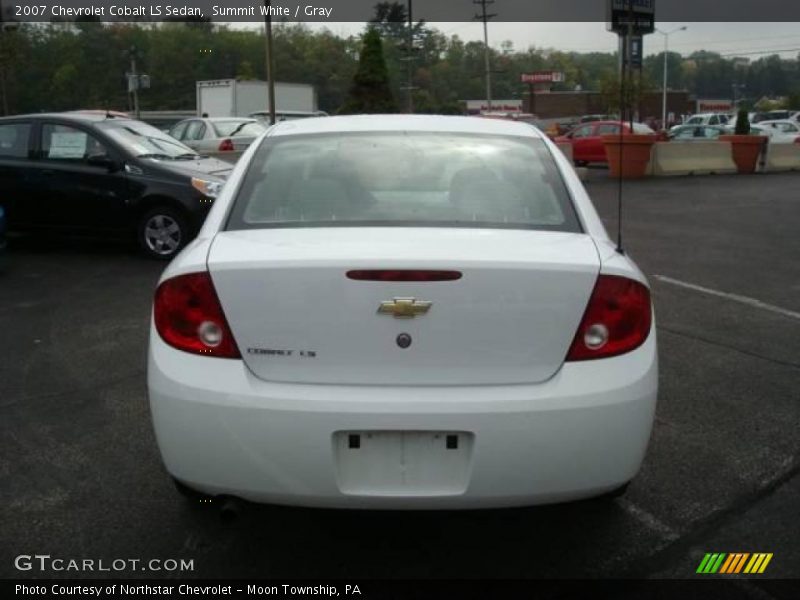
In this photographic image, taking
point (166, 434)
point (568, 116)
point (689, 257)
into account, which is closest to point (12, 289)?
point (166, 434)

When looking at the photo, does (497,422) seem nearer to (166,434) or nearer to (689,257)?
(166,434)

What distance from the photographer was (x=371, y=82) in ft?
95.7

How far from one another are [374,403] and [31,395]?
9.64 ft

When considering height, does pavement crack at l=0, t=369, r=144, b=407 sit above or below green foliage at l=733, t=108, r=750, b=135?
below

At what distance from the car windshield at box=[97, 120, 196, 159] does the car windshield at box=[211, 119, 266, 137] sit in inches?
294

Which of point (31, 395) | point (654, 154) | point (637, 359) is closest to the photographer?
point (637, 359)

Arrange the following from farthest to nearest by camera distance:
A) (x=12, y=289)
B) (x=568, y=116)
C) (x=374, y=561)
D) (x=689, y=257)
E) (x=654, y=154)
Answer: (x=568, y=116)
(x=654, y=154)
(x=689, y=257)
(x=12, y=289)
(x=374, y=561)

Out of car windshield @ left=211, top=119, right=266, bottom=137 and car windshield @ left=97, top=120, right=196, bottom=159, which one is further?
car windshield @ left=211, top=119, right=266, bottom=137

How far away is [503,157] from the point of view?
340 cm

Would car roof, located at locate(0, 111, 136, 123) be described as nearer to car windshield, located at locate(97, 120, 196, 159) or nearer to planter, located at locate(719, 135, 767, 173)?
car windshield, located at locate(97, 120, 196, 159)

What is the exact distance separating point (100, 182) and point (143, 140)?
83 cm

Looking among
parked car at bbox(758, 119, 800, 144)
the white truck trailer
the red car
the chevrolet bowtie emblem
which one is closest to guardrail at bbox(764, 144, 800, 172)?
the red car

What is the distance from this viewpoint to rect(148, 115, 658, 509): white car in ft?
8.03

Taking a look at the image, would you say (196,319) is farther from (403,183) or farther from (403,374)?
(403,183)
